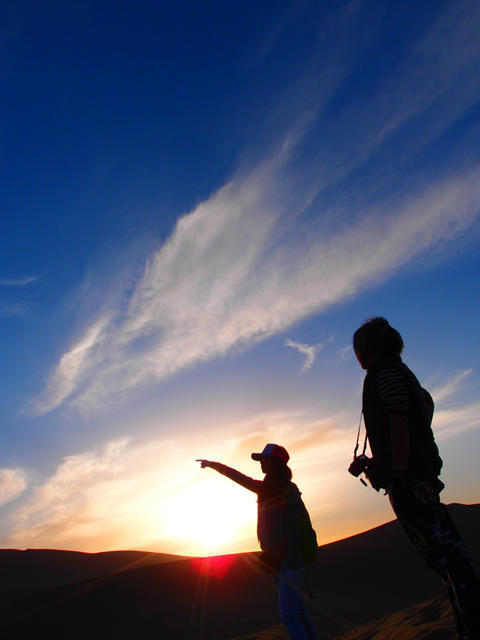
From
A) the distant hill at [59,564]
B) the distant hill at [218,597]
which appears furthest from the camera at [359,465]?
the distant hill at [59,564]

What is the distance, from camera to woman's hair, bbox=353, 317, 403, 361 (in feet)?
10.5

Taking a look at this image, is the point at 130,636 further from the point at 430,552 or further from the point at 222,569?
the point at 430,552

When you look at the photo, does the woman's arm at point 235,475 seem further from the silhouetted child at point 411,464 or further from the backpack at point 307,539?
the silhouetted child at point 411,464

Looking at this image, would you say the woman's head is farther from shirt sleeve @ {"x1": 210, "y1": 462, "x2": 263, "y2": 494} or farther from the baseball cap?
shirt sleeve @ {"x1": 210, "y1": 462, "x2": 263, "y2": 494}

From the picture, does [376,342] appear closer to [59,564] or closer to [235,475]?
[235,475]

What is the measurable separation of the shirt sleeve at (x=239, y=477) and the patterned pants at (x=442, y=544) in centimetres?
222

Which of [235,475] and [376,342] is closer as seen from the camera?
[376,342]

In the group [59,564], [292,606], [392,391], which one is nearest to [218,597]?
[292,606]

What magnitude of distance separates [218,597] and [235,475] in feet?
45.1

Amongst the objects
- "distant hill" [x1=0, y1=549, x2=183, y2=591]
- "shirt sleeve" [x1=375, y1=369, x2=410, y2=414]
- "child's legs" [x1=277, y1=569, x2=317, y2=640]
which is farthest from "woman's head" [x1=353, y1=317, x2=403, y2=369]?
"distant hill" [x1=0, y1=549, x2=183, y2=591]

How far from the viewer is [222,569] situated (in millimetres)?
19188

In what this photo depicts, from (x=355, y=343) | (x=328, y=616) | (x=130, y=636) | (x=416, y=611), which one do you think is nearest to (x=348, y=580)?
(x=328, y=616)

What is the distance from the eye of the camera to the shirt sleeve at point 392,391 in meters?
2.82

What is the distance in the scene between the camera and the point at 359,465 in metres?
3.00
